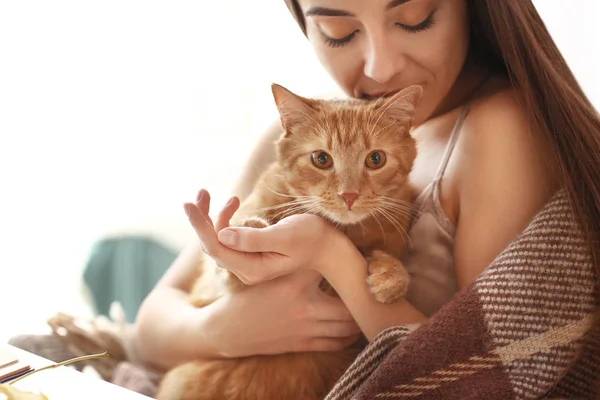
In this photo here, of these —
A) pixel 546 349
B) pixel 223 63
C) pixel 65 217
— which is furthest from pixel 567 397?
pixel 65 217

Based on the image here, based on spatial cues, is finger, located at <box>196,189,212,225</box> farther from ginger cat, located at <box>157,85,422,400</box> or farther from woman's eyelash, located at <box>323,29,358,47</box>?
woman's eyelash, located at <box>323,29,358,47</box>

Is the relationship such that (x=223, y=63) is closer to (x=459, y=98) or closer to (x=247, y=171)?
(x=247, y=171)

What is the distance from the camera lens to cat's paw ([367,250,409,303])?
1229mm

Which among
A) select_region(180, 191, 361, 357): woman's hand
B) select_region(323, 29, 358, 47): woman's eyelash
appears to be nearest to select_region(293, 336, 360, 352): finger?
select_region(180, 191, 361, 357): woman's hand

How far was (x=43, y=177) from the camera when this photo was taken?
2.34 m

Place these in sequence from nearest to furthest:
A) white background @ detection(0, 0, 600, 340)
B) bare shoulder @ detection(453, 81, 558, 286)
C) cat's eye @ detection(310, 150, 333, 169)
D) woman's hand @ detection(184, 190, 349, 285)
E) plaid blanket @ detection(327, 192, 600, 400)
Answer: plaid blanket @ detection(327, 192, 600, 400), woman's hand @ detection(184, 190, 349, 285), bare shoulder @ detection(453, 81, 558, 286), cat's eye @ detection(310, 150, 333, 169), white background @ detection(0, 0, 600, 340)

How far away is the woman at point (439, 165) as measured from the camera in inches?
46.0

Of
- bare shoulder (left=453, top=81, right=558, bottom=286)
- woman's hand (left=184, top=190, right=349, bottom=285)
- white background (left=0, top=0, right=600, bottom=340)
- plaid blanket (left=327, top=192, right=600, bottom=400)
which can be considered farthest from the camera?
white background (left=0, top=0, right=600, bottom=340)

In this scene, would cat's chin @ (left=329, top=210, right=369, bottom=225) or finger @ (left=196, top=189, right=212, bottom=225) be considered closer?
finger @ (left=196, top=189, right=212, bottom=225)

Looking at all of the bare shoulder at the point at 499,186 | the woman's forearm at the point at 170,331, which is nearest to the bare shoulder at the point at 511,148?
the bare shoulder at the point at 499,186

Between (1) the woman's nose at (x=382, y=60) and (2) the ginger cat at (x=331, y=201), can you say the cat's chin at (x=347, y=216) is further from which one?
(1) the woman's nose at (x=382, y=60)

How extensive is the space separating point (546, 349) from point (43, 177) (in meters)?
2.01

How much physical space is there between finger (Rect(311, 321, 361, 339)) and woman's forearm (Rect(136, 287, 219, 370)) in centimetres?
27

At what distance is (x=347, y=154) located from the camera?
1.30 meters
